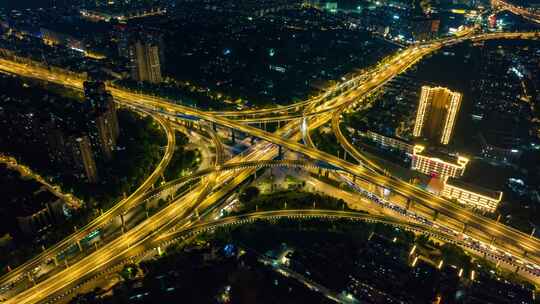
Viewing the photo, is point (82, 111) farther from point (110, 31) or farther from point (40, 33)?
point (40, 33)

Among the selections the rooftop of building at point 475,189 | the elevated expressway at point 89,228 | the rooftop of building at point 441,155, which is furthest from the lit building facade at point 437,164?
the elevated expressway at point 89,228

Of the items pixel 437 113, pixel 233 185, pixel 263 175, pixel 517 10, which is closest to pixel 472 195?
pixel 437 113

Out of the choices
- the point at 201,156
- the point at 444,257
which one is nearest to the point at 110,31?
the point at 201,156

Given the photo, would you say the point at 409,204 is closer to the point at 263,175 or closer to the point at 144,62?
the point at 263,175

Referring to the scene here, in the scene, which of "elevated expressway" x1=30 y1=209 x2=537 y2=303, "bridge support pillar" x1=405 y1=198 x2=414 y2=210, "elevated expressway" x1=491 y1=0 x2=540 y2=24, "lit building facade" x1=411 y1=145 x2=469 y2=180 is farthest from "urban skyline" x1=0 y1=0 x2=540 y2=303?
"elevated expressway" x1=491 y1=0 x2=540 y2=24

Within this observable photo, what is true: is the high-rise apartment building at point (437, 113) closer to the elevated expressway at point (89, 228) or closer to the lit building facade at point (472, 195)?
the lit building facade at point (472, 195)

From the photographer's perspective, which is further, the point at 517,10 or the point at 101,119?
the point at 517,10
